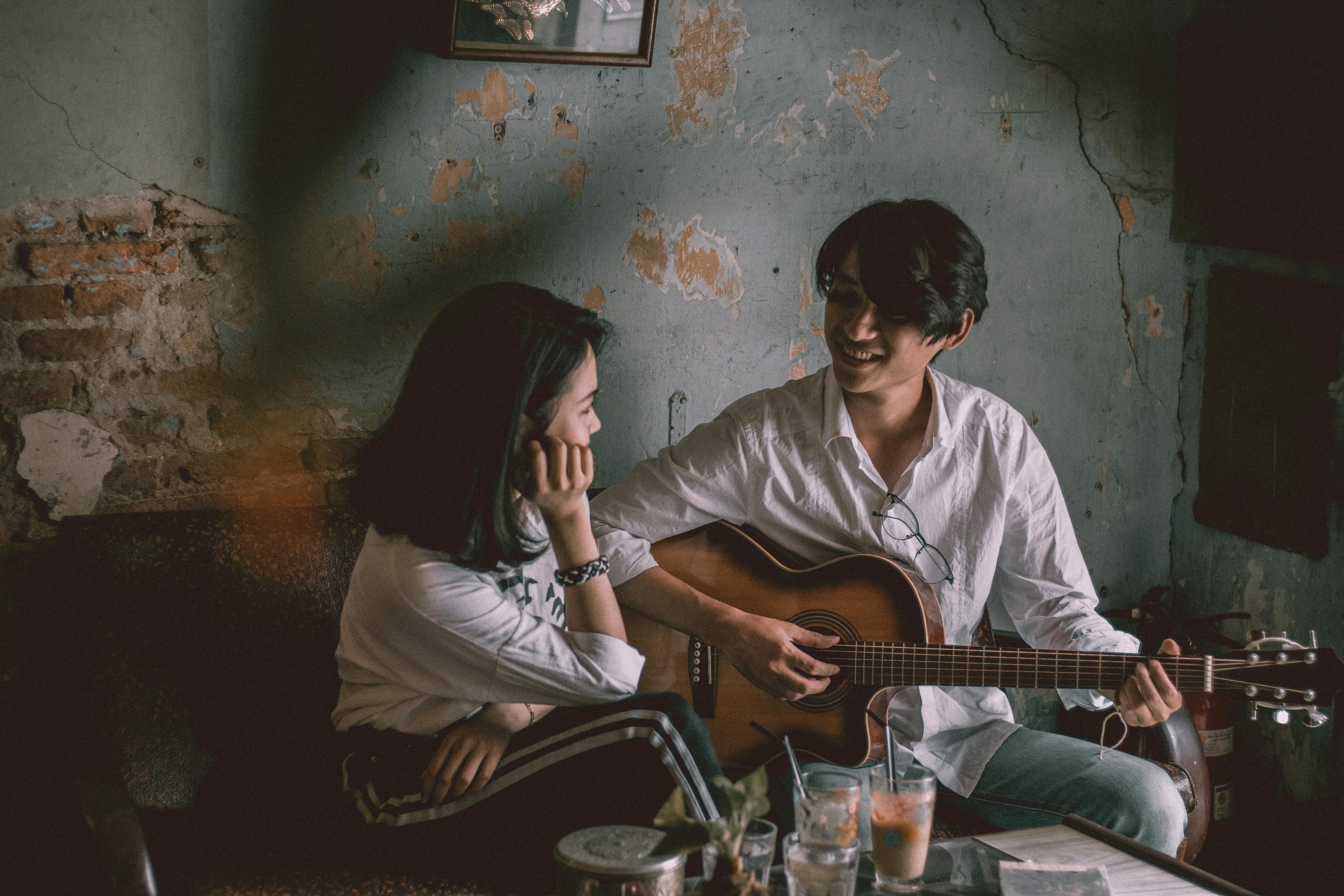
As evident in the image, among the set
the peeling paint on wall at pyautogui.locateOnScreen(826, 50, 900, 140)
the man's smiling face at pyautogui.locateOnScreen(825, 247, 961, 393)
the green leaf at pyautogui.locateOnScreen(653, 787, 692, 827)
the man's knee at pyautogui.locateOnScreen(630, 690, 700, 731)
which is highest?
Answer: the peeling paint on wall at pyautogui.locateOnScreen(826, 50, 900, 140)

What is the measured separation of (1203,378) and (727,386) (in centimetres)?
132

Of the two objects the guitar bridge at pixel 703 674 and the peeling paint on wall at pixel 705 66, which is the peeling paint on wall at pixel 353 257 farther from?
the guitar bridge at pixel 703 674

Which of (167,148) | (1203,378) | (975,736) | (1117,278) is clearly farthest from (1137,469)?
(167,148)

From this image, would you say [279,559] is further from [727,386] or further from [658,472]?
[727,386]

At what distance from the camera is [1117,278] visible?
280 centimetres

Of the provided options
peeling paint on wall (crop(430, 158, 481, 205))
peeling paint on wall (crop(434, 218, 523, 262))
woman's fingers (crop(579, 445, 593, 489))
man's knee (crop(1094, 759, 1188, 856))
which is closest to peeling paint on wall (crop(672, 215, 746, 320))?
peeling paint on wall (crop(434, 218, 523, 262))

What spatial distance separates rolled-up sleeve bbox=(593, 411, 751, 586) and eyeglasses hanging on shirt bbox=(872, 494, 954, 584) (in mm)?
286

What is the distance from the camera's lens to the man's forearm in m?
2.02

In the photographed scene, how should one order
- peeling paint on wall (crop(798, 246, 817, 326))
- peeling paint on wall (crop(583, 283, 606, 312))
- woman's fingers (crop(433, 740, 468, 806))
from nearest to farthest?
woman's fingers (crop(433, 740, 468, 806)), peeling paint on wall (crop(583, 283, 606, 312)), peeling paint on wall (crop(798, 246, 817, 326))

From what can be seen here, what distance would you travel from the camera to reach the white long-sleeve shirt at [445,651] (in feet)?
5.28

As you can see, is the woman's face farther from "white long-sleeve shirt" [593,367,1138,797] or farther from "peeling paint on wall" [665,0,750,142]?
"peeling paint on wall" [665,0,750,142]

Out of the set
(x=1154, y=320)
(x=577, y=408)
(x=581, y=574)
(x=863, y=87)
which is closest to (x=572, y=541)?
(x=581, y=574)

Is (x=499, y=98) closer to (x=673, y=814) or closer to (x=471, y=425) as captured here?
(x=471, y=425)

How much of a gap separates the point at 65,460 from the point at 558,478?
3.64 ft
